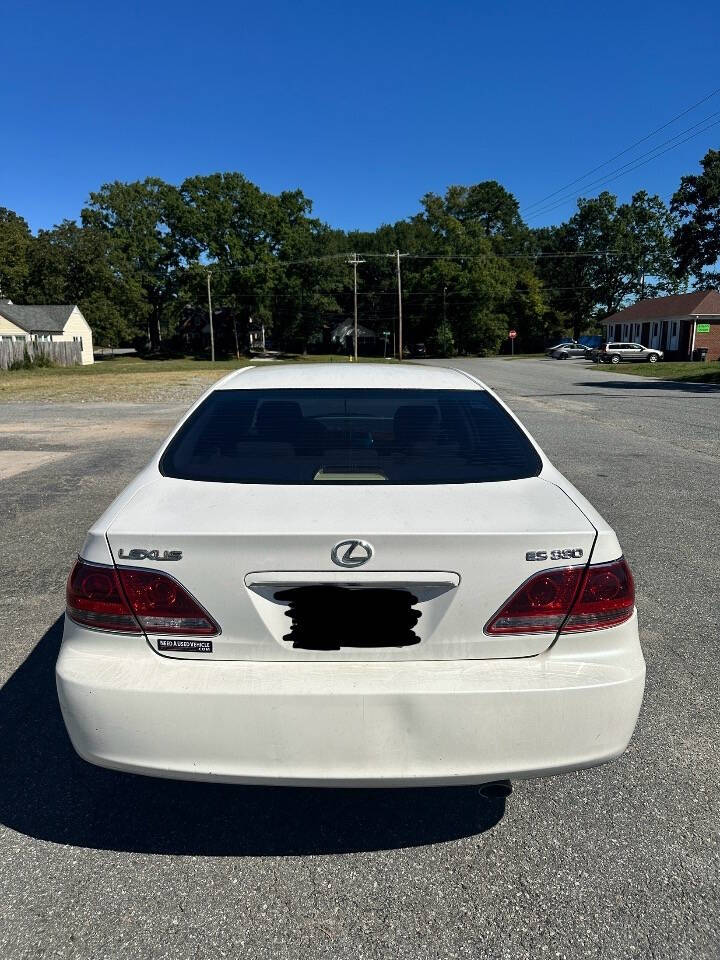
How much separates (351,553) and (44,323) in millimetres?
70100

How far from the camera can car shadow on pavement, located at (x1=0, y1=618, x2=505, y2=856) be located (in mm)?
2428

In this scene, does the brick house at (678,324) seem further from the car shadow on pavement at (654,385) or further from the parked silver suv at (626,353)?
the car shadow on pavement at (654,385)

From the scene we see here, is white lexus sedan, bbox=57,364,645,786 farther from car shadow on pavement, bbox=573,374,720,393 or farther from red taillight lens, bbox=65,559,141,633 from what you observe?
car shadow on pavement, bbox=573,374,720,393

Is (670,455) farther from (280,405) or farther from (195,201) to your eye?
(195,201)

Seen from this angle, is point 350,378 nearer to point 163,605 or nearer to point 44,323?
point 163,605

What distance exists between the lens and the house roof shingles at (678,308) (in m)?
54.3

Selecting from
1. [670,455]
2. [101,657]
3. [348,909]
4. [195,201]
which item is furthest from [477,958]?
[195,201]

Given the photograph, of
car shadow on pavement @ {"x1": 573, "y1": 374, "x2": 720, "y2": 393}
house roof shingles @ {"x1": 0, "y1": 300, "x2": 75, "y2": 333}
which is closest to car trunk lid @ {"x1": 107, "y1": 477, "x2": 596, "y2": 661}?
car shadow on pavement @ {"x1": 573, "y1": 374, "x2": 720, "y2": 393}

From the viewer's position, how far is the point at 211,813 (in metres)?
2.59

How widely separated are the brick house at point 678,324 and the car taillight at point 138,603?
58.5 metres

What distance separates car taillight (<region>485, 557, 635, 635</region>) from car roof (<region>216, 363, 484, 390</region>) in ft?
5.00

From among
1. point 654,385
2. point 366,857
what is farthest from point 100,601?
point 654,385

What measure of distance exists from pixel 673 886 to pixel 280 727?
1365mm

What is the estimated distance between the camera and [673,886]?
2.23 m
